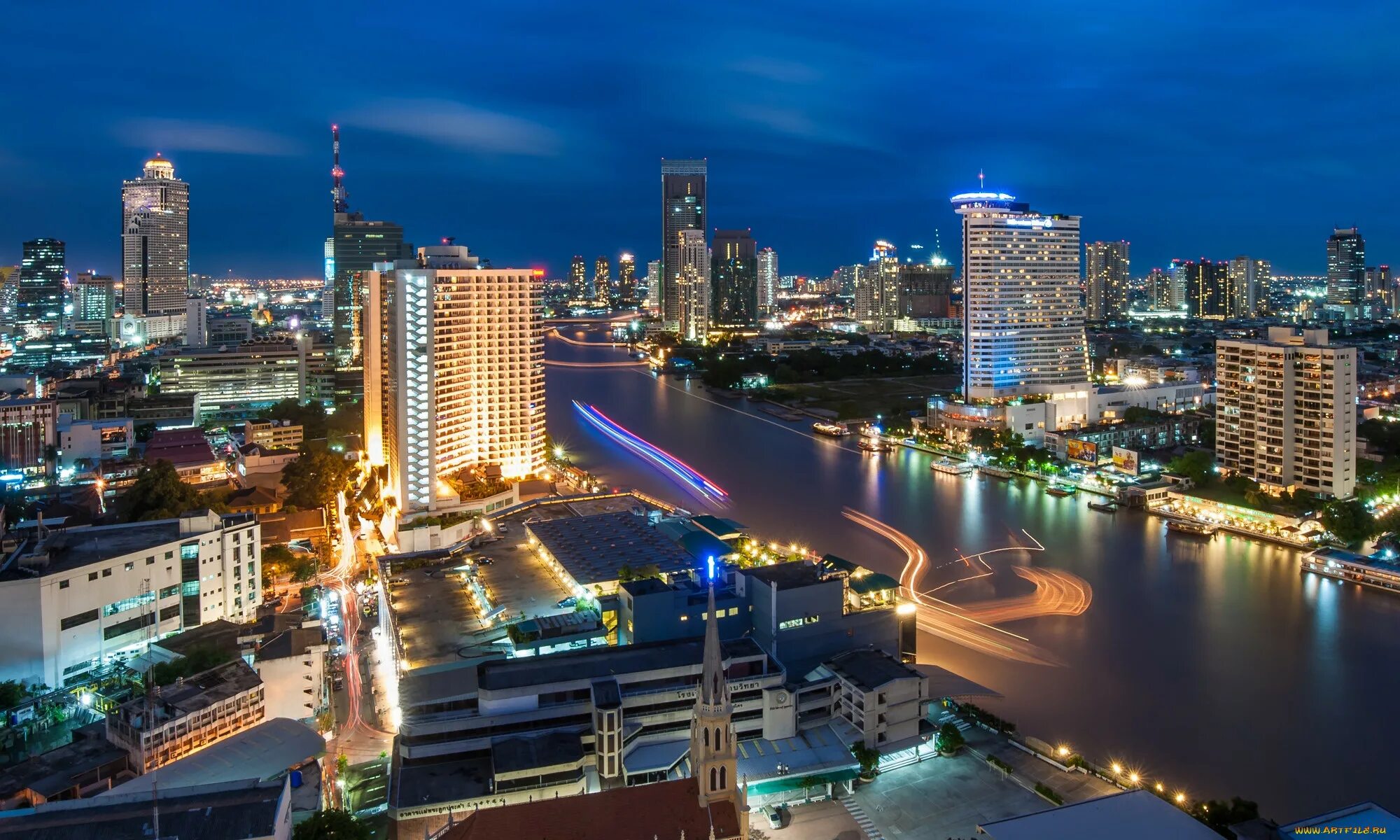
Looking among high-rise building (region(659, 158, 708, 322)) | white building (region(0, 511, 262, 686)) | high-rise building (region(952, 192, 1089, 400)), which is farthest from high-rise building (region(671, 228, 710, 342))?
white building (region(0, 511, 262, 686))

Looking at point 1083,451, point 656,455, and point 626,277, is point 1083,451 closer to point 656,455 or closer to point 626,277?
point 656,455

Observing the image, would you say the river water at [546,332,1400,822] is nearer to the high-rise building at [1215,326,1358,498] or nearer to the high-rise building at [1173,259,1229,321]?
the high-rise building at [1215,326,1358,498]

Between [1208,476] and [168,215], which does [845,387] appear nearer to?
[1208,476]

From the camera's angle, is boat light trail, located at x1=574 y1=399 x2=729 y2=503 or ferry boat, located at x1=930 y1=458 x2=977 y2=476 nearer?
boat light trail, located at x1=574 y1=399 x2=729 y2=503

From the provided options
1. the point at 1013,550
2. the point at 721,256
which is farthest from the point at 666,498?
the point at 721,256

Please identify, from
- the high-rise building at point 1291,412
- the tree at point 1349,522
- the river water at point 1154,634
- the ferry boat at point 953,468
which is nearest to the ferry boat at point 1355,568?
the river water at point 1154,634

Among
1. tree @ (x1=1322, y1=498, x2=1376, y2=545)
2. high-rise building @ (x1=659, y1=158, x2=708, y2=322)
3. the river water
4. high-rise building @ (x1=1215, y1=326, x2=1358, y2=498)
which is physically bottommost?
the river water
